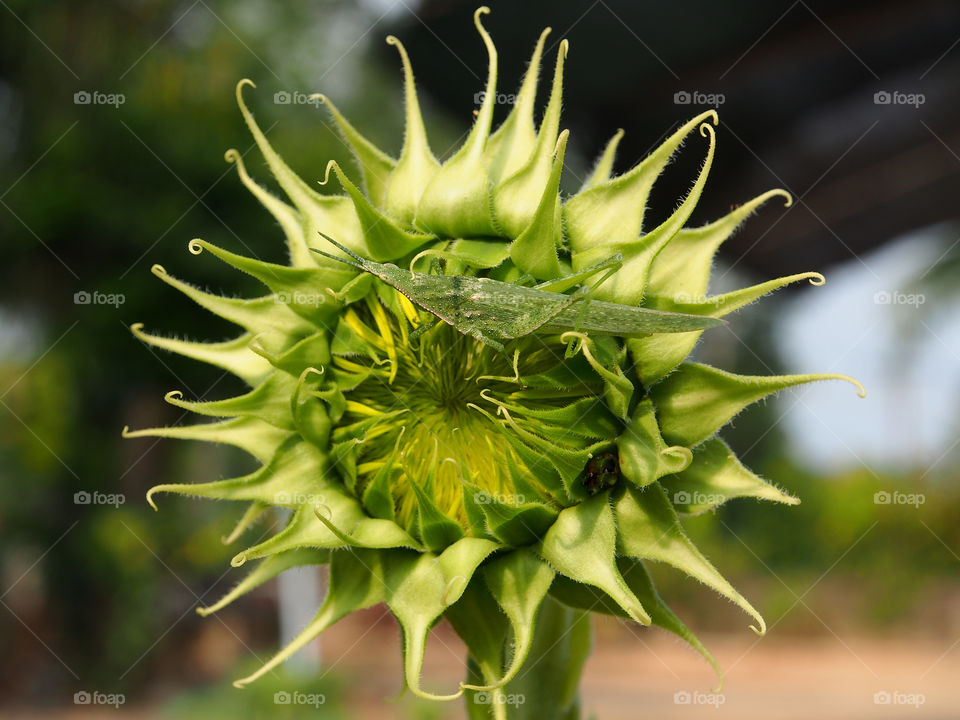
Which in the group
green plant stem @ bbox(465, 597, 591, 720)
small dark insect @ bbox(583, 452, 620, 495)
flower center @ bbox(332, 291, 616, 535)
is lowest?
green plant stem @ bbox(465, 597, 591, 720)

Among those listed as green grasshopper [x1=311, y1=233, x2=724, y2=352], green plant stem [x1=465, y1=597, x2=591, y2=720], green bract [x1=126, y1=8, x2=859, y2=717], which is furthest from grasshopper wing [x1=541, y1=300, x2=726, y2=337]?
green plant stem [x1=465, y1=597, x2=591, y2=720]

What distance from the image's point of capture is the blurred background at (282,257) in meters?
5.63

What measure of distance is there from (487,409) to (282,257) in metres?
12.4

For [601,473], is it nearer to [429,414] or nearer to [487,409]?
[487,409]

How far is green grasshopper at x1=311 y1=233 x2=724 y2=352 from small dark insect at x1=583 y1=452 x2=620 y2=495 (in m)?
0.32

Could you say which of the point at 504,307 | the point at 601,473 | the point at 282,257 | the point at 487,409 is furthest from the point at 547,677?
the point at 282,257

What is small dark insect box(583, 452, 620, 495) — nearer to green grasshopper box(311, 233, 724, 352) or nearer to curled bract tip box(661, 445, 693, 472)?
curled bract tip box(661, 445, 693, 472)

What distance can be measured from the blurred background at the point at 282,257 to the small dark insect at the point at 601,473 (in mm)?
419

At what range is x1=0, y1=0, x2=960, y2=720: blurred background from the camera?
5629 mm

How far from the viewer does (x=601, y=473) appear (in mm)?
1523

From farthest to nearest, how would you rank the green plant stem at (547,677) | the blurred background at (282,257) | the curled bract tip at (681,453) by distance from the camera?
the blurred background at (282,257) < the green plant stem at (547,677) < the curled bract tip at (681,453)

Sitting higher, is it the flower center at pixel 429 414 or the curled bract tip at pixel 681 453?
the flower center at pixel 429 414

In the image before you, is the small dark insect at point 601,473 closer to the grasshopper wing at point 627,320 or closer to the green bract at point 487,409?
the green bract at point 487,409

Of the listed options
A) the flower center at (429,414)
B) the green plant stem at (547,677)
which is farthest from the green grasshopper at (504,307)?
the green plant stem at (547,677)
